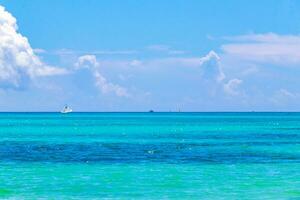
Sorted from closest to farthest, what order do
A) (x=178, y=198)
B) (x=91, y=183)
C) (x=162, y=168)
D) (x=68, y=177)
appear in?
(x=178, y=198) < (x=91, y=183) < (x=68, y=177) < (x=162, y=168)

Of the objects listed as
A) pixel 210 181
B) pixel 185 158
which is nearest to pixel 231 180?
pixel 210 181

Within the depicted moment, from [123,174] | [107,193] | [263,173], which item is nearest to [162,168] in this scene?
[123,174]

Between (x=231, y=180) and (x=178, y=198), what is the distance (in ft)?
24.1

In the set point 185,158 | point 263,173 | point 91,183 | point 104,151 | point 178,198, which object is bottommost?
point 178,198

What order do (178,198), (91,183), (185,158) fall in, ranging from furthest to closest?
(185,158) < (91,183) < (178,198)

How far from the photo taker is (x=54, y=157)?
5553cm

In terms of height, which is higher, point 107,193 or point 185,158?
point 185,158

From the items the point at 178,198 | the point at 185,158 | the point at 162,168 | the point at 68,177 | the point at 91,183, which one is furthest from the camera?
the point at 185,158

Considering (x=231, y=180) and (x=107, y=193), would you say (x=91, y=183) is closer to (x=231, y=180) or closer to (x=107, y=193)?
(x=107, y=193)

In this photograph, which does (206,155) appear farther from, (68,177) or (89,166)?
(68,177)

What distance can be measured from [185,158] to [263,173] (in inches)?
487

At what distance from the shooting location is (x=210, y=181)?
127ft

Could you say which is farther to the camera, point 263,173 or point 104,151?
point 104,151

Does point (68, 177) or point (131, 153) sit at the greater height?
point (131, 153)
